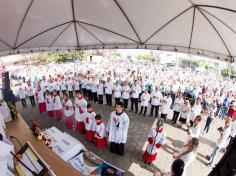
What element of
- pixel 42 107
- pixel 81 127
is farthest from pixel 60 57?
pixel 81 127

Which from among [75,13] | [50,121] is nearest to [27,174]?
[75,13]

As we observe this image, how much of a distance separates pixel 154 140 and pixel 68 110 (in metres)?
4.66

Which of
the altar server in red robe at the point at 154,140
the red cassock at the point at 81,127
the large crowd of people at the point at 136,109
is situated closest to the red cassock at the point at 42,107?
the large crowd of people at the point at 136,109

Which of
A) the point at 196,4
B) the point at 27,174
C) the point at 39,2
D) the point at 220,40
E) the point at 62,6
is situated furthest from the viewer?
the point at 62,6

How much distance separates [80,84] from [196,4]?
1189 cm

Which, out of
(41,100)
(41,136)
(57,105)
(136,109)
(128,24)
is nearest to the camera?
(41,136)

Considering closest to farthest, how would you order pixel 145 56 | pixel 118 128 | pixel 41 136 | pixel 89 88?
pixel 41 136, pixel 118 128, pixel 89 88, pixel 145 56

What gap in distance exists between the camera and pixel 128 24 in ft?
18.3

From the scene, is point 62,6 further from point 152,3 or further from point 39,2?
point 152,3

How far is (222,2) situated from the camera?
3.49 m

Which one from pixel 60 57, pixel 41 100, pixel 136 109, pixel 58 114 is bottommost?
pixel 136 109

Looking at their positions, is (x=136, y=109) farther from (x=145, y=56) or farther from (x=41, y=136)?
(x=145, y=56)

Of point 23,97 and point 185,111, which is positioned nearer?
point 185,111

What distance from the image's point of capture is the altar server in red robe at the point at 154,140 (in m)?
6.30
